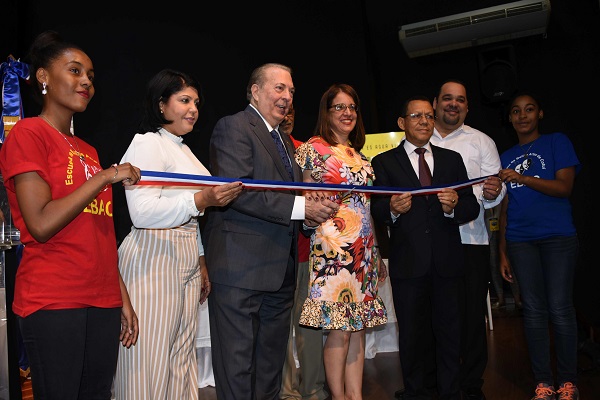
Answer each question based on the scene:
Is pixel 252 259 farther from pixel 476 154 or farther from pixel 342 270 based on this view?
pixel 476 154

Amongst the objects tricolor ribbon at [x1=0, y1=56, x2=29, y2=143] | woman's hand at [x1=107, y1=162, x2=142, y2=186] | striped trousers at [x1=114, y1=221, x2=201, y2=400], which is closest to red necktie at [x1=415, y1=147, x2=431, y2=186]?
striped trousers at [x1=114, y1=221, x2=201, y2=400]

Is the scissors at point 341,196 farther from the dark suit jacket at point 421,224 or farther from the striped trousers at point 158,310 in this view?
the striped trousers at point 158,310

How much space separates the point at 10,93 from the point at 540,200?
Answer: 10.1ft

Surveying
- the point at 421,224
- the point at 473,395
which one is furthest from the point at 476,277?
the point at 473,395

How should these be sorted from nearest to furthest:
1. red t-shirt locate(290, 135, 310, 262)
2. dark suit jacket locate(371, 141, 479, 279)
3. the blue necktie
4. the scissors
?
the blue necktie → the scissors → dark suit jacket locate(371, 141, 479, 279) → red t-shirt locate(290, 135, 310, 262)

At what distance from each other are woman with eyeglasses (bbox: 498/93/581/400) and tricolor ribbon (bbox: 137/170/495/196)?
443 millimetres

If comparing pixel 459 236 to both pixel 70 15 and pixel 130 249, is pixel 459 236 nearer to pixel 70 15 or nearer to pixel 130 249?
pixel 130 249

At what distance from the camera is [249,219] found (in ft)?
8.28

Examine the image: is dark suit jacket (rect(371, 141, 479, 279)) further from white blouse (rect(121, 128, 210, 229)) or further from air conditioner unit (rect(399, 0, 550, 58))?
air conditioner unit (rect(399, 0, 550, 58))

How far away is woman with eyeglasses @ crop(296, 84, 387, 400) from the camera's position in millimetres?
2811

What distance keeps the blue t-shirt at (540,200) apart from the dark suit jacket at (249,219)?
152 centimetres

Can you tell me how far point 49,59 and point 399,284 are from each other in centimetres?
211

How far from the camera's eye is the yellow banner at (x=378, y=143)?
19.8 feet

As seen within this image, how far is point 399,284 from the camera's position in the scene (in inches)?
124
